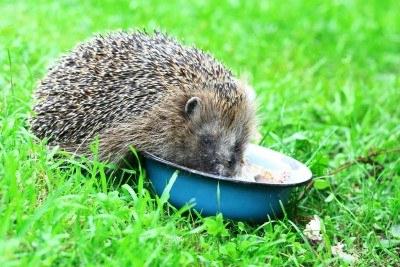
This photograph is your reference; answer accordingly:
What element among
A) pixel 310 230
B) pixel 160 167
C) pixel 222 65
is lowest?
pixel 310 230

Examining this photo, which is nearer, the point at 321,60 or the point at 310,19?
the point at 321,60

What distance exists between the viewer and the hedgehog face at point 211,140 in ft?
15.2

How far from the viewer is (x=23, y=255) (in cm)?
314

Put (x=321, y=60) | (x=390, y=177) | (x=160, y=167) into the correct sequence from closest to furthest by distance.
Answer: (x=160, y=167) → (x=390, y=177) → (x=321, y=60)

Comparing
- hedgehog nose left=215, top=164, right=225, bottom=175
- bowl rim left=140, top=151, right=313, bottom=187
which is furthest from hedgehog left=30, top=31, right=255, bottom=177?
bowl rim left=140, top=151, right=313, bottom=187

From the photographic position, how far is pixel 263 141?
5.46 m

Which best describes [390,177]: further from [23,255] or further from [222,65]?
[23,255]

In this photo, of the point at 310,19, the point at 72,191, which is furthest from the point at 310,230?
the point at 310,19

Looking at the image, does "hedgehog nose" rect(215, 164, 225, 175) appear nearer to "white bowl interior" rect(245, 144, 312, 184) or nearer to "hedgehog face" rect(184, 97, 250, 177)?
"hedgehog face" rect(184, 97, 250, 177)

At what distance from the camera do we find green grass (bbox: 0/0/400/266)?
11.5 ft

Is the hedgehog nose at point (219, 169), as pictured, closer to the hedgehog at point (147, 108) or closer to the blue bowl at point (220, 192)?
the hedgehog at point (147, 108)

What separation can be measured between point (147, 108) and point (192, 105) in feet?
0.88

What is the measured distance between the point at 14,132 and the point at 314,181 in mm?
1878

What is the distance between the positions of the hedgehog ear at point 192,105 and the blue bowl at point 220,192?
1.30ft
